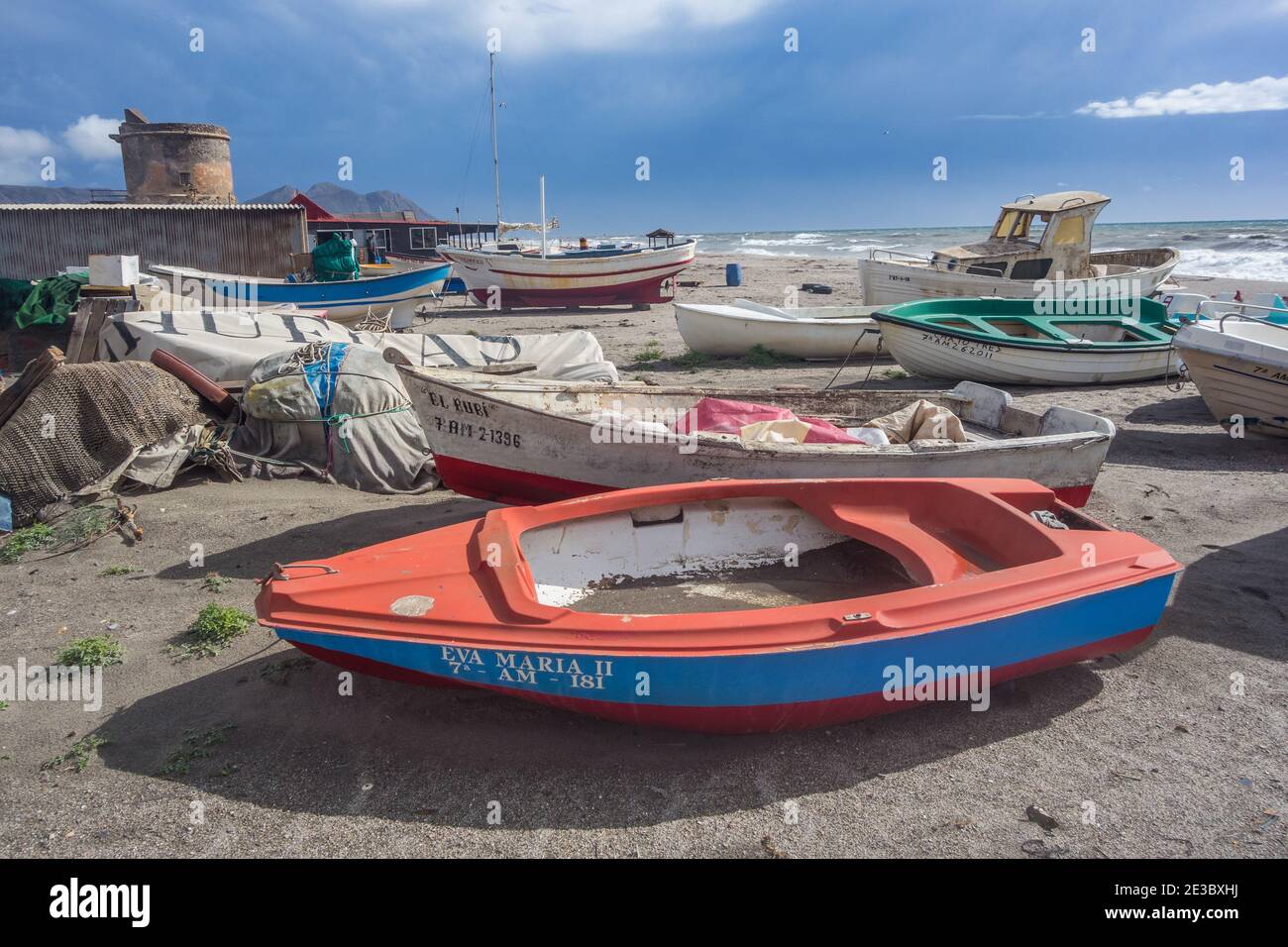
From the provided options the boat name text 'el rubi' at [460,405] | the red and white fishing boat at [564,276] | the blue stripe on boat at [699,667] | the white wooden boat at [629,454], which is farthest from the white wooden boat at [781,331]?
the blue stripe on boat at [699,667]

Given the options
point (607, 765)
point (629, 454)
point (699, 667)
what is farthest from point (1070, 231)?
point (607, 765)

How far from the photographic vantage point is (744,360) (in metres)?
13.8

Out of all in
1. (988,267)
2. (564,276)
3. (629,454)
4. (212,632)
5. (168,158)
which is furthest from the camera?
(168,158)

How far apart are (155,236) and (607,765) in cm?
1841

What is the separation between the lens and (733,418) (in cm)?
637

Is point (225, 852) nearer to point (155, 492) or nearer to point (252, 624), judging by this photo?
point (252, 624)

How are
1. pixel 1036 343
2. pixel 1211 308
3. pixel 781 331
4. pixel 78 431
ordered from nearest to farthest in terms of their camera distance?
pixel 78 431, pixel 1211 308, pixel 1036 343, pixel 781 331

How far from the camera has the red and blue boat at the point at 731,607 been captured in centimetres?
341

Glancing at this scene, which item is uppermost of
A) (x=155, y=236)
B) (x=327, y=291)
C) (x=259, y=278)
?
(x=155, y=236)

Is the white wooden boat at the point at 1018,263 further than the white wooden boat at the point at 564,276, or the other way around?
the white wooden boat at the point at 564,276

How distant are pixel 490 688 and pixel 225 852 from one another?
1.14 meters

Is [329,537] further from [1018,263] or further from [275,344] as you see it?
[1018,263]

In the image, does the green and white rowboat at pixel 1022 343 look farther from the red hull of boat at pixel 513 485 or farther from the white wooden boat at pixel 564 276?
the white wooden boat at pixel 564 276
